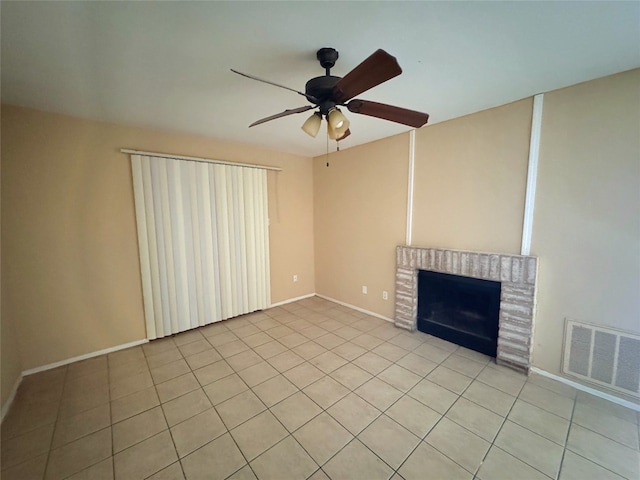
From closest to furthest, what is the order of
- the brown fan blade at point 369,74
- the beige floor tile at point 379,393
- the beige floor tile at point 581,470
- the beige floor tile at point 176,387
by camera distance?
1. the brown fan blade at point 369,74
2. the beige floor tile at point 581,470
3. the beige floor tile at point 379,393
4. the beige floor tile at point 176,387

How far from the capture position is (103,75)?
5.73ft

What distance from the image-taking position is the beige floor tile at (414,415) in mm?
1745

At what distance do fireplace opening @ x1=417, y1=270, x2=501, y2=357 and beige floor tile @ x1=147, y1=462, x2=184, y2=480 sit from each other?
272 cm

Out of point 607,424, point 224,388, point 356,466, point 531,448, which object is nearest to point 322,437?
point 356,466

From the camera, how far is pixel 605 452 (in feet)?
5.09

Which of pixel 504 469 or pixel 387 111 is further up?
pixel 387 111

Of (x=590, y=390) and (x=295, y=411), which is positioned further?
(x=590, y=390)

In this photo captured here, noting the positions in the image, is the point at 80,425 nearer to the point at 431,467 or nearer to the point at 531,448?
the point at 431,467

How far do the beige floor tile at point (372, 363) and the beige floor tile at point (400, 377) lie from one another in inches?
2.0

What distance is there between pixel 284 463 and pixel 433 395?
1.28 meters

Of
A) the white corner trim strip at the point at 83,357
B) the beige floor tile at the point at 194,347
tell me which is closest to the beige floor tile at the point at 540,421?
the beige floor tile at the point at 194,347

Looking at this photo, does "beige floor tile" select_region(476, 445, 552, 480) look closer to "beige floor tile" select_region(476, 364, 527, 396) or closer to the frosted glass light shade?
"beige floor tile" select_region(476, 364, 527, 396)

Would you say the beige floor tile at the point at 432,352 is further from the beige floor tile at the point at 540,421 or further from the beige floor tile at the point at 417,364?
the beige floor tile at the point at 540,421

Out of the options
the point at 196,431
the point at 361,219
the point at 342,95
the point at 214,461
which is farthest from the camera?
the point at 361,219
